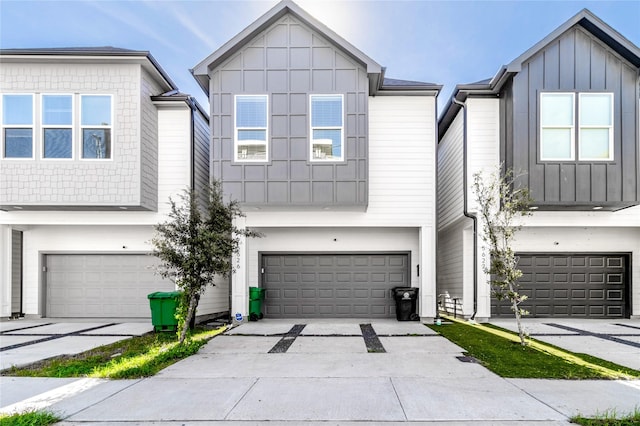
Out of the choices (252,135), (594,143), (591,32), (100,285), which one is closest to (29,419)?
(252,135)

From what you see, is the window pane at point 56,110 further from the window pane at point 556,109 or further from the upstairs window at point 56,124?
the window pane at point 556,109

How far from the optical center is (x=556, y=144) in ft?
37.5

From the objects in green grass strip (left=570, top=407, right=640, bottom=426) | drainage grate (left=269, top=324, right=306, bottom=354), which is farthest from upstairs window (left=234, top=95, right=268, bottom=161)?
green grass strip (left=570, top=407, right=640, bottom=426)

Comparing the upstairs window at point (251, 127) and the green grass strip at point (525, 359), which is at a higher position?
the upstairs window at point (251, 127)

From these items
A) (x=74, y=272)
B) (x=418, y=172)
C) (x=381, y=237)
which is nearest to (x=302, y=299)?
(x=381, y=237)

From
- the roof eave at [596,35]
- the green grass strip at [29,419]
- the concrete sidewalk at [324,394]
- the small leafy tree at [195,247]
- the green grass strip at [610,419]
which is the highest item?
the roof eave at [596,35]

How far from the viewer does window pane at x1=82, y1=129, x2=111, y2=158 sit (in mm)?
11508

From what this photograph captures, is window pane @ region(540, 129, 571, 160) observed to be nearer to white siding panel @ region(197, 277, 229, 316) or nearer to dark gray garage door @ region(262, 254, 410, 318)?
dark gray garage door @ region(262, 254, 410, 318)

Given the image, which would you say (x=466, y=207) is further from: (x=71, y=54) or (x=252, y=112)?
(x=71, y=54)

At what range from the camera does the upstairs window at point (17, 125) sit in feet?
37.6

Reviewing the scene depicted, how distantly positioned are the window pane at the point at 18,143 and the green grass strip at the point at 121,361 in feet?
19.5

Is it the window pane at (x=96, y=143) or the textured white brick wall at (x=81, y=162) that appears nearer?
the textured white brick wall at (x=81, y=162)

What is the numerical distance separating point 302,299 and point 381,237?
301 cm

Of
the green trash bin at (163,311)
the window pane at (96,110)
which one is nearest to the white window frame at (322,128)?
the green trash bin at (163,311)
